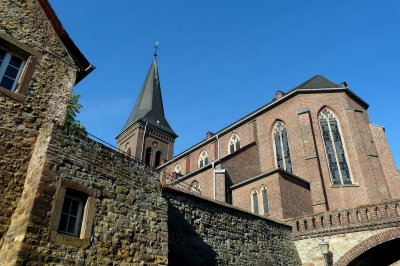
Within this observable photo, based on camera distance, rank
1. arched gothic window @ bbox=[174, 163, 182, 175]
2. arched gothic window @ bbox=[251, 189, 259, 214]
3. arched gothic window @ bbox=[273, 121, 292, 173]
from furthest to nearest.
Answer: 1. arched gothic window @ bbox=[174, 163, 182, 175]
2. arched gothic window @ bbox=[273, 121, 292, 173]
3. arched gothic window @ bbox=[251, 189, 259, 214]

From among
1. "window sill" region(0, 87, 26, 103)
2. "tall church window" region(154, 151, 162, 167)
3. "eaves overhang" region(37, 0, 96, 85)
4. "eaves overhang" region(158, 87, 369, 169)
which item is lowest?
"window sill" region(0, 87, 26, 103)

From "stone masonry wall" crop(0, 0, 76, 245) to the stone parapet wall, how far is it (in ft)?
37.6

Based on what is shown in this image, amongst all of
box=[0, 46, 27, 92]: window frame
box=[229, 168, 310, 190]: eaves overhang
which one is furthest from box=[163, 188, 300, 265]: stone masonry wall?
box=[229, 168, 310, 190]: eaves overhang

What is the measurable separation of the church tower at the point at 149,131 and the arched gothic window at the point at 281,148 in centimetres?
1799

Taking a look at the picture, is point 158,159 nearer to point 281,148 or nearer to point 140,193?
point 281,148

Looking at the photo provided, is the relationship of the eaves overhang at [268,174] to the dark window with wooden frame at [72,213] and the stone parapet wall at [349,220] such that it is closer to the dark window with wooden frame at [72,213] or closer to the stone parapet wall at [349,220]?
the stone parapet wall at [349,220]

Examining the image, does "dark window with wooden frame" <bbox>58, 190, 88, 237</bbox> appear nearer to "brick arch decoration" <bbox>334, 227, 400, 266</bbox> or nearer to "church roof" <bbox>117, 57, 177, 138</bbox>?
"brick arch decoration" <bbox>334, 227, 400, 266</bbox>

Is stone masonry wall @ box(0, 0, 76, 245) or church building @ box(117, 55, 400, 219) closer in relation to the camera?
stone masonry wall @ box(0, 0, 76, 245)

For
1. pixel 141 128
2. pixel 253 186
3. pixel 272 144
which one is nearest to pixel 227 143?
pixel 272 144

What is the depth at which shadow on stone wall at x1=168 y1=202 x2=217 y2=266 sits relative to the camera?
9492 mm

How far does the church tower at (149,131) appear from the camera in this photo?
39469mm

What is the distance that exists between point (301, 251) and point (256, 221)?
311 centimetres

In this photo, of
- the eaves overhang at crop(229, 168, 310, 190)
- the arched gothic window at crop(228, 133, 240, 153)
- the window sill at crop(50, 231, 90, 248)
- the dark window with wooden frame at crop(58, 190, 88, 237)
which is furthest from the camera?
the arched gothic window at crop(228, 133, 240, 153)

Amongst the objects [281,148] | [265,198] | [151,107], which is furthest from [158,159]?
[265,198]
